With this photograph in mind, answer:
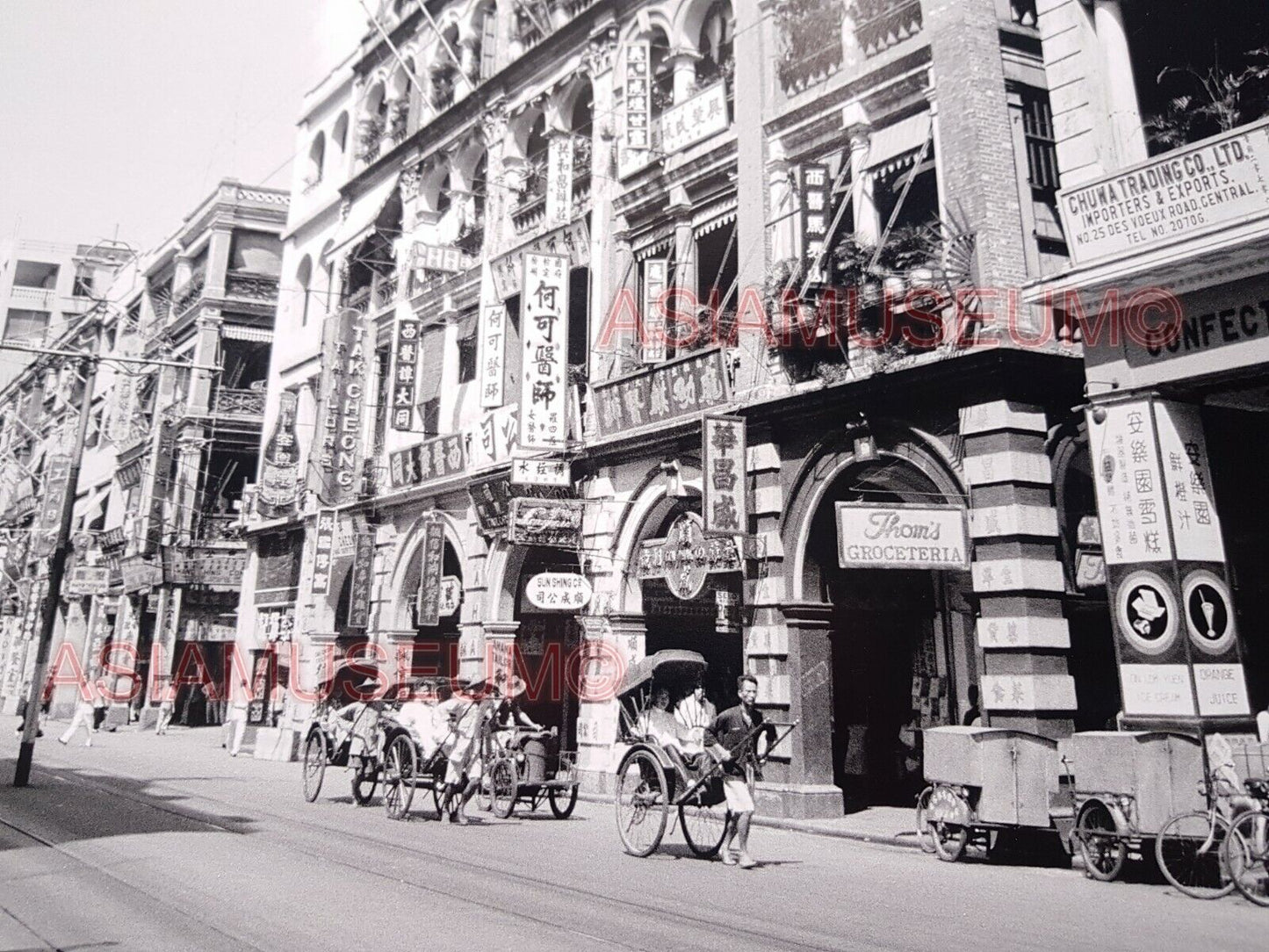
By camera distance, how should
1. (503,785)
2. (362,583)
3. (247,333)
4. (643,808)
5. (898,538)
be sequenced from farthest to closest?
1. (247,333)
2. (362,583)
3. (503,785)
4. (898,538)
5. (643,808)

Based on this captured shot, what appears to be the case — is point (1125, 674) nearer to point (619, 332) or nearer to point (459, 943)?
point (459, 943)

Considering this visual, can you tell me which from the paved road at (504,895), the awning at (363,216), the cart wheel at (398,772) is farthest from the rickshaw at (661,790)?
the awning at (363,216)

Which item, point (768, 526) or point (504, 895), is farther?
point (768, 526)

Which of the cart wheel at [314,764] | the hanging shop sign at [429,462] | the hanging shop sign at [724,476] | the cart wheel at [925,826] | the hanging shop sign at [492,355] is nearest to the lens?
the cart wheel at [925,826]

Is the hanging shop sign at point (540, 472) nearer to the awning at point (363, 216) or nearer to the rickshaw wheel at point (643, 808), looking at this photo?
the rickshaw wheel at point (643, 808)

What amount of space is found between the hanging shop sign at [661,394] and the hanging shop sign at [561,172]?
4.05 m

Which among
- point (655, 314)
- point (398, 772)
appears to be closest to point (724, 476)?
point (655, 314)

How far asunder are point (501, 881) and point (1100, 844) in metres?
5.43

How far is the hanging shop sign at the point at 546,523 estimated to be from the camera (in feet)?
55.4

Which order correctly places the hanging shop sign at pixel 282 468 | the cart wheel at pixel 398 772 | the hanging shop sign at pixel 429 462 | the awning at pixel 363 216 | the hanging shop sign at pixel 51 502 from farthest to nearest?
the hanging shop sign at pixel 51 502 → the hanging shop sign at pixel 282 468 → the awning at pixel 363 216 → the hanging shop sign at pixel 429 462 → the cart wheel at pixel 398 772

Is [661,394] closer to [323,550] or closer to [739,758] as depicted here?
[739,758]

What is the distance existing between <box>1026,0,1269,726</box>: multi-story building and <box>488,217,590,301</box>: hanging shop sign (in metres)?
9.49

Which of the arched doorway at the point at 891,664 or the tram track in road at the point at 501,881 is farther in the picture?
the arched doorway at the point at 891,664

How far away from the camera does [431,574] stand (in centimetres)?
2072
